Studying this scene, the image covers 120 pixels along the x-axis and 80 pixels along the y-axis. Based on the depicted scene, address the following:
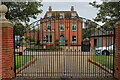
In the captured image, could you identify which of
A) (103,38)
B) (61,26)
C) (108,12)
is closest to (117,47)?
(108,12)

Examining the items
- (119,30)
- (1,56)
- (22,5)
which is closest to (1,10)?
(1,56)

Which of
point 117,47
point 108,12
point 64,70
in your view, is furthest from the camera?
point 108,12

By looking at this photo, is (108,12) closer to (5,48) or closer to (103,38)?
(5,48)

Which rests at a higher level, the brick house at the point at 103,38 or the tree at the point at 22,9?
the tree at the point at 22,9

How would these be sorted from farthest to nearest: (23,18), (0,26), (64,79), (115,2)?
(23,18), (115,2), (64,79), (0,26)

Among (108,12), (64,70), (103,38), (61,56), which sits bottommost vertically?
(64,70)

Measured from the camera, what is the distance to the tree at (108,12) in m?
4.79

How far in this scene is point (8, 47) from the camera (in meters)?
3.83

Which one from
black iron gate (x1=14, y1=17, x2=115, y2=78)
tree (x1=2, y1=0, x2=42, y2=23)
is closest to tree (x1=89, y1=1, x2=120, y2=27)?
black iron gate (x1=14, y1=17, x2=115, y2=78)

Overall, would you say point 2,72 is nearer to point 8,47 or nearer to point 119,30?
point 8,47

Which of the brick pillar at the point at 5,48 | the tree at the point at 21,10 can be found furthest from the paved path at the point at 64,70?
the tree at the point at 21,10

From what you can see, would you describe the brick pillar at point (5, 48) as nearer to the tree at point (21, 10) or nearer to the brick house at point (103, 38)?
the tree at point (21, 10)

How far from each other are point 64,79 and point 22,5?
5.27 m

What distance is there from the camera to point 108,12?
5.11 meters
